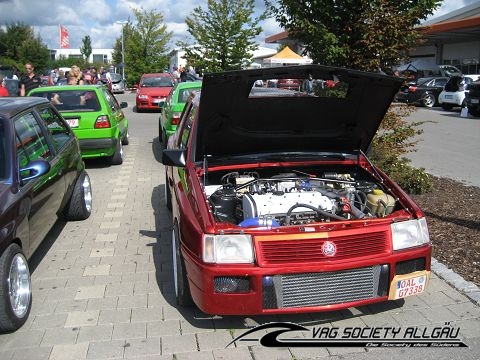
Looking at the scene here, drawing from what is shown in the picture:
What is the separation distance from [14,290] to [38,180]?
1169mm

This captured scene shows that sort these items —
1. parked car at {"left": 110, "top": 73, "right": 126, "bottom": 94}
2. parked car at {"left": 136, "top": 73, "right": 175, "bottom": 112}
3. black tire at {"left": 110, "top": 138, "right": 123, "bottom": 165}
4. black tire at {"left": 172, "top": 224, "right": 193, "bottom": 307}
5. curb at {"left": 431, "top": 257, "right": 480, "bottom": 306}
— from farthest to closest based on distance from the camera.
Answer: parked car at {"left": 110, "top": 73, "right": 126, "bottom": 94} → parked car at {"left": 136, "top": 73, "right": 175, "bottom": 112} → black tire at {"left": 110, "top": 138, "right": 123, "bottom": 165} → curb at {"left": 431, "top": 257, "right": 480, "bottom": 306} → black tire at {"left": 172, "top": 224, "right": 193, "bottom": 307}

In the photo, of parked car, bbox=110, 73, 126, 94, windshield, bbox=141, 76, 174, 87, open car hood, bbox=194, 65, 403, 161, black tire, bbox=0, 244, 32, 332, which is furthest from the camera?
parked car, bbox=110, 73, 126, 94

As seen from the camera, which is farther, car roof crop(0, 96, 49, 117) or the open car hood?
car roof crop(0, 96, 49, 117)

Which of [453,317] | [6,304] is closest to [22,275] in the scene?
[6,304]

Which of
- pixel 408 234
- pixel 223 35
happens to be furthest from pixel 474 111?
pixel 408 234

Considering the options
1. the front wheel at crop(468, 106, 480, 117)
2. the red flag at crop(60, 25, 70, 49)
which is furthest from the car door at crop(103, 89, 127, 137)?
the red flag at crop(60, 25, 70, 49)

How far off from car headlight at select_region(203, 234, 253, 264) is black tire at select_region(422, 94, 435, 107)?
2252 centimetres

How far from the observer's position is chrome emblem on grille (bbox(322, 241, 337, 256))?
135 inches

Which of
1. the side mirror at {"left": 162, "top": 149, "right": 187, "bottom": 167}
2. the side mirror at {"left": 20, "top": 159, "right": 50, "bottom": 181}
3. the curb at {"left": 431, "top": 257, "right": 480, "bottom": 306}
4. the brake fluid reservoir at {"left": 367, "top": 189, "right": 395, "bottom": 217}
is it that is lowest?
the curb at {"left": 431, "top": 257, "right": 480, "bottom": 306}

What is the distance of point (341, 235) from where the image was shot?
3.46 metres

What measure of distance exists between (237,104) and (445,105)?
2042cm

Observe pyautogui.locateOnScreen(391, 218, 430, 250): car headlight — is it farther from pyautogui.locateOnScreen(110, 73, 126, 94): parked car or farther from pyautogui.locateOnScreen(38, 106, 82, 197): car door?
pyautogui.locateOnScreen(110, 73, 126, 94): parked car

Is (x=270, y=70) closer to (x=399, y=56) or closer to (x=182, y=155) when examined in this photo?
(x=182, y=155)

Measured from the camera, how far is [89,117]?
938cm
